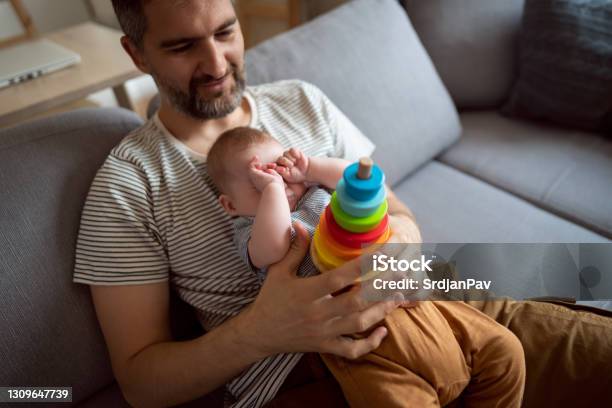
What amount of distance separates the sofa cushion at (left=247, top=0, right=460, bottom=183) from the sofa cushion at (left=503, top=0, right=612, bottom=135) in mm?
342

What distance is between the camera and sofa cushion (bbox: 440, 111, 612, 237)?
136cm

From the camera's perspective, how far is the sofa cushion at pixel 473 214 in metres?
1.29

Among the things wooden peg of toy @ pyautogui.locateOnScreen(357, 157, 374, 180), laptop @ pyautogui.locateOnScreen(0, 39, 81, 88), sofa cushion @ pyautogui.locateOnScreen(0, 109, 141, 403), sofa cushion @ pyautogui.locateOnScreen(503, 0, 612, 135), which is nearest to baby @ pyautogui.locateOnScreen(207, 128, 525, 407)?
wooden peg of toy @ pyautogui.locateOnScreen(357, 157, 374, 180)

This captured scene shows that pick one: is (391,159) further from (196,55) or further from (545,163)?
(196,55)

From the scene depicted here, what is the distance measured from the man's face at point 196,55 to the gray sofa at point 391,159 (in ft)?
0.71

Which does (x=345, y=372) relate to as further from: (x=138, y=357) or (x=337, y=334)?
(x=138, y=357)

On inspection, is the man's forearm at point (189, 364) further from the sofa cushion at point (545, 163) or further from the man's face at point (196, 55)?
the sofa cushion at point (545, 163)

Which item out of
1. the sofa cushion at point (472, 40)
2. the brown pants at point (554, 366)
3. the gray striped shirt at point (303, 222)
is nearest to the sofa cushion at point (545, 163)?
the sofa cushion at point (472, 40)

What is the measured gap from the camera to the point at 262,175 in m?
0.83

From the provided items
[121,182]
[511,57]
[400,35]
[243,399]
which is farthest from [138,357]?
[511,57]

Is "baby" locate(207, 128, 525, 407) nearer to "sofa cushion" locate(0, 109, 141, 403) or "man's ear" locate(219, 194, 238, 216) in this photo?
"man's ear" locate(219, 194, 238, 216)

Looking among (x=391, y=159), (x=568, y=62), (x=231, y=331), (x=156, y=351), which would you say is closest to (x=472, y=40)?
(x=568, y=62)

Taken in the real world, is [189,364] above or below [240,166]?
below

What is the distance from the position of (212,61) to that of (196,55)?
0.14 ft
